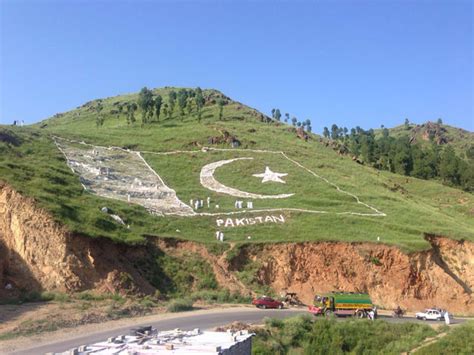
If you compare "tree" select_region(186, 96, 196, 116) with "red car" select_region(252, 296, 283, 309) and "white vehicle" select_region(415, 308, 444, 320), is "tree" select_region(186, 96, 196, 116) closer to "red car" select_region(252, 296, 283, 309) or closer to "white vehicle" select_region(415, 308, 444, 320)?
"red car" select_region(252, 296, 283, 309)

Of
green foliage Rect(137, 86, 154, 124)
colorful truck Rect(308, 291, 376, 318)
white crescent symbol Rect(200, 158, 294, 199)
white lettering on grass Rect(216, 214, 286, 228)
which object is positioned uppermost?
green foliage Rect(137, 86, 154, 124)

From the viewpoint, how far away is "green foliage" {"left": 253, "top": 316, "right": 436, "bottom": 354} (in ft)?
85.1

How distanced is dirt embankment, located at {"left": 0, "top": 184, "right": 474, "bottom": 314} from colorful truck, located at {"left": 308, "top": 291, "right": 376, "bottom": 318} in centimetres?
607

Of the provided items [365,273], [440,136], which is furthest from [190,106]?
[440,136]

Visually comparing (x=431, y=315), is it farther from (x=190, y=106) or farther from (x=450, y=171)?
(x=190, y=106)

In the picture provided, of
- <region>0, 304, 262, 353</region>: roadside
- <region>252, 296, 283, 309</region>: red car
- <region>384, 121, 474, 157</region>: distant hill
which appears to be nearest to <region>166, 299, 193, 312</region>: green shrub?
<region>0, 304, 262, 353</region>: roadside

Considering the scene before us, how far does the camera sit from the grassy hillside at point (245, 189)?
3816cm

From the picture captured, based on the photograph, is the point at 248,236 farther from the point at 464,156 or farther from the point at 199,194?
the point at 464,156

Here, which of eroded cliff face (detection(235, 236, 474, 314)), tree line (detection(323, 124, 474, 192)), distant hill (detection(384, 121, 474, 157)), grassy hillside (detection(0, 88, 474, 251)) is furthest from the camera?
distant hill (detection(384, 121, 474, 157))

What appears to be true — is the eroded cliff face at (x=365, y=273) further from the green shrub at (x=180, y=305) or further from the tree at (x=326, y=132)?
the tree at (x=326, y=132)

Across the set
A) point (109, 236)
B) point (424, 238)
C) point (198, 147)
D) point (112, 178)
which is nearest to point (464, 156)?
point (198, 147)

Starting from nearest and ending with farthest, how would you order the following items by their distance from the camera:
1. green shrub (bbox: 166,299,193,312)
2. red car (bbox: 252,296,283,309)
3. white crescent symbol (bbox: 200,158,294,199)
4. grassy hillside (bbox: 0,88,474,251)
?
green shrub (bbox: 166,299,193,312) < red car (bbox: 252,296,283,309) < grassy hillside (bbox: 0,88,474,251) < white crescent symbol (bbox: 200,158,294,199)

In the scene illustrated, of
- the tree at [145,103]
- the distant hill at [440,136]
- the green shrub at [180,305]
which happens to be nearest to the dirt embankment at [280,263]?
the green shrub at [180,305]

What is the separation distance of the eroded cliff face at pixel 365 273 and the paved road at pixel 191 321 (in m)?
5.96
